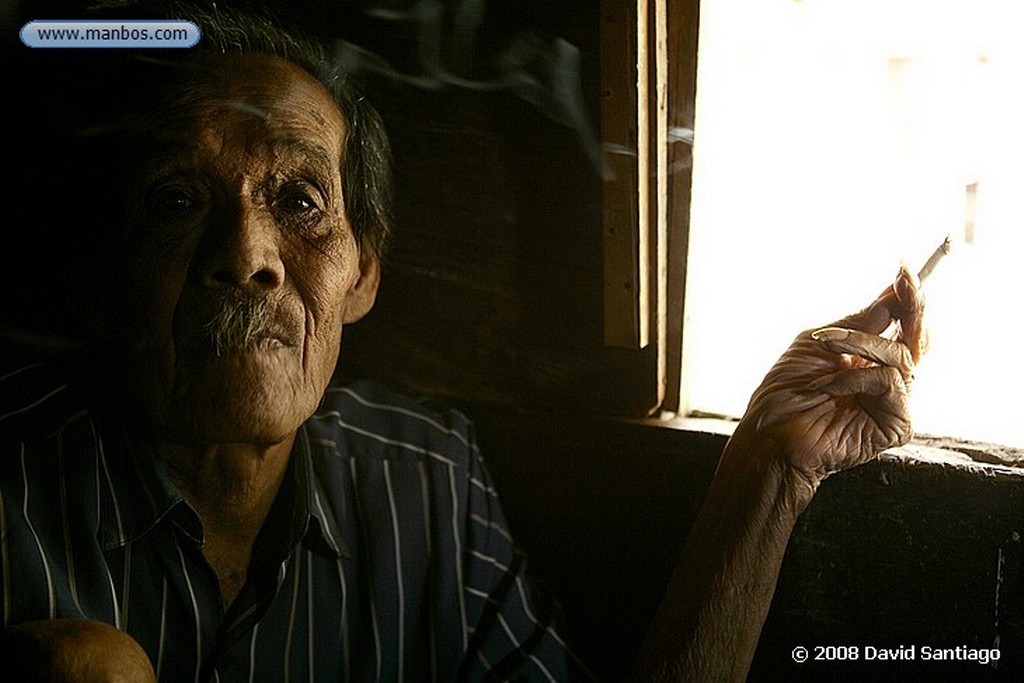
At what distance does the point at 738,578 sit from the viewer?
1.14 meters

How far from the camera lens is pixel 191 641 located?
3.60 ft

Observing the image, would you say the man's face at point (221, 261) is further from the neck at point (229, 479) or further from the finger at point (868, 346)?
the finger at point (868, 346)

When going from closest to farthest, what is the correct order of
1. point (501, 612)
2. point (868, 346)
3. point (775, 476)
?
point (868, 346) → point (775, 476) → point (501, 612)

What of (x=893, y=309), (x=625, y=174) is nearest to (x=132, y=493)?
(x=625, y=174)

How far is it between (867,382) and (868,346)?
0.05 meters

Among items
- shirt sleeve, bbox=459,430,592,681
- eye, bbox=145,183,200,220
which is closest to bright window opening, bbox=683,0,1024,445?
shirt sleeve, bbox=459,430,592,681

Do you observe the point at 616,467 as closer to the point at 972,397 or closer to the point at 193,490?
the point at 972,397

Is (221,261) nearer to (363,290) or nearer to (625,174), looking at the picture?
(363,290)

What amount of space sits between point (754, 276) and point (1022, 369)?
14.5 inches

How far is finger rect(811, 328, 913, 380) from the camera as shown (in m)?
1.03

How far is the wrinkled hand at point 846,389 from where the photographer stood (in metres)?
1.04

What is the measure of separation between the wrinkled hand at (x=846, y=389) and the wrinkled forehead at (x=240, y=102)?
68 cm

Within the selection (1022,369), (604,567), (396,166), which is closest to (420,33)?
(396,166)

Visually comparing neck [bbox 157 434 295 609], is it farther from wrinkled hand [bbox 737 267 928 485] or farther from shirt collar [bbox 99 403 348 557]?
wrinkled hand [bbox 737 267 928 485]
